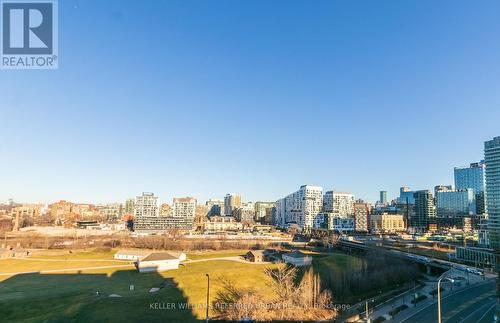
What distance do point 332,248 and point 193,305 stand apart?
3217 inches

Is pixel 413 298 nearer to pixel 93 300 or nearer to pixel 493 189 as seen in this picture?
pixel 93 300

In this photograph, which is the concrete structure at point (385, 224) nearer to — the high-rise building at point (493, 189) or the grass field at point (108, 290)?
the high-rise building at point (493, 189)

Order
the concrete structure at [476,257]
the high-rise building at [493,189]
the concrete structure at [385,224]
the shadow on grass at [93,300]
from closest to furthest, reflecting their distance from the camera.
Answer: the shadow on grass at [93,300]
the concrete structure at [476,257]
the high-rise building at [493,189]
the concrete structure at [385,224]

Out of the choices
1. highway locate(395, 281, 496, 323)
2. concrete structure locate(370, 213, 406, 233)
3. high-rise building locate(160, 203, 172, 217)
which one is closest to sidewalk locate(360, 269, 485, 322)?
highway locate(395, 281, 496, 323)

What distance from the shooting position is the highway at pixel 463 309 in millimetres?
40344

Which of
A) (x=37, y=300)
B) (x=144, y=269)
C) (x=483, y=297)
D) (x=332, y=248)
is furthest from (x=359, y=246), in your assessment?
(x=37, y=300)

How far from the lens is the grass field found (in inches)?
1586

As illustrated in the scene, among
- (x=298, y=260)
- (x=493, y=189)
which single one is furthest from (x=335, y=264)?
(x=493, y=189)

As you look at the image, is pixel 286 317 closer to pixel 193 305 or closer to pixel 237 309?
pixel 237 309

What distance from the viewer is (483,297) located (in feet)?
165

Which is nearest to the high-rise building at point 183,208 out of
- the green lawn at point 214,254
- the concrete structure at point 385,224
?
the green lawn at point 214,254

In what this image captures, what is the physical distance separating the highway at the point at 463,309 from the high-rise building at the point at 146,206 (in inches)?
5916

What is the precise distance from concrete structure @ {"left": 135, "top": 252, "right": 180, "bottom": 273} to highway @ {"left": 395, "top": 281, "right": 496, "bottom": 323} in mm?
45700

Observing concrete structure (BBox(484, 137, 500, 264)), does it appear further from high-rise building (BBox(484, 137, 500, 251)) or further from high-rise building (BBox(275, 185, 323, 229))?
high-rise building (BBox(275, 185, 323, 229))
